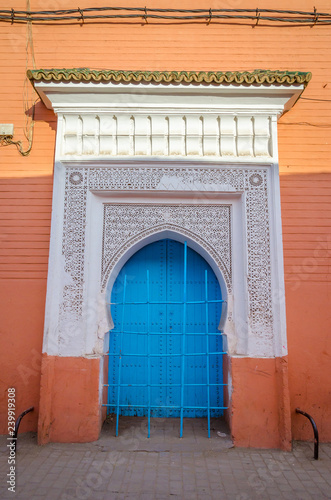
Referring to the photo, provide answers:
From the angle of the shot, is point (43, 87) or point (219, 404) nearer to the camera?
point (43, 87)

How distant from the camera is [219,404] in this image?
4312mm

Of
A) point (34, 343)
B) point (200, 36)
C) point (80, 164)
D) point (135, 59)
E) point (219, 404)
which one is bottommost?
point (219, 404)

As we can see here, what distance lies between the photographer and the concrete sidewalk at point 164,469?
2893 mm

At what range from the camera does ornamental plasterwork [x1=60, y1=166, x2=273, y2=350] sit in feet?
13.1

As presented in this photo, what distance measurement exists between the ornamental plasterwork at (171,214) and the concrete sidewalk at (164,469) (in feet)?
5.21

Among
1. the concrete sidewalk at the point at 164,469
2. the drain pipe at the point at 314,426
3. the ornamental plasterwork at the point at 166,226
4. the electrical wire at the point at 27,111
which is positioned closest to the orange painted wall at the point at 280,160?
the electrical wire at the point at 27,111

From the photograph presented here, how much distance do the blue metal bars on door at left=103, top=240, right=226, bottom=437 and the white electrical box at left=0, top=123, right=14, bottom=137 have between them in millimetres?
2167

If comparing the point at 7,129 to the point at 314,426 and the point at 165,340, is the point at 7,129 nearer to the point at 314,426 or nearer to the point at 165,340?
the point at 165,340

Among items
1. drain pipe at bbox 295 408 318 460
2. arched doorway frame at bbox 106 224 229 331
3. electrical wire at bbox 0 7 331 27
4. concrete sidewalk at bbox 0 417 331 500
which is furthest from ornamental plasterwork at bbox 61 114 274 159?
concrete sidewalk at bbox 0 417 331 500

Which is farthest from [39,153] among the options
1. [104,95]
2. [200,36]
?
[200,36]

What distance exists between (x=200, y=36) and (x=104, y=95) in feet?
→ 5.55

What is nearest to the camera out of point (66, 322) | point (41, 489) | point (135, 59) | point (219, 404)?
point (41, 489)

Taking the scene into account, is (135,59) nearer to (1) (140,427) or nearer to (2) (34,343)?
(2) (34,343)

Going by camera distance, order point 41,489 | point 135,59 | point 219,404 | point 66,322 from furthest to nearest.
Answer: point 135,59, point 219,404, point 66,322, point 41,489
